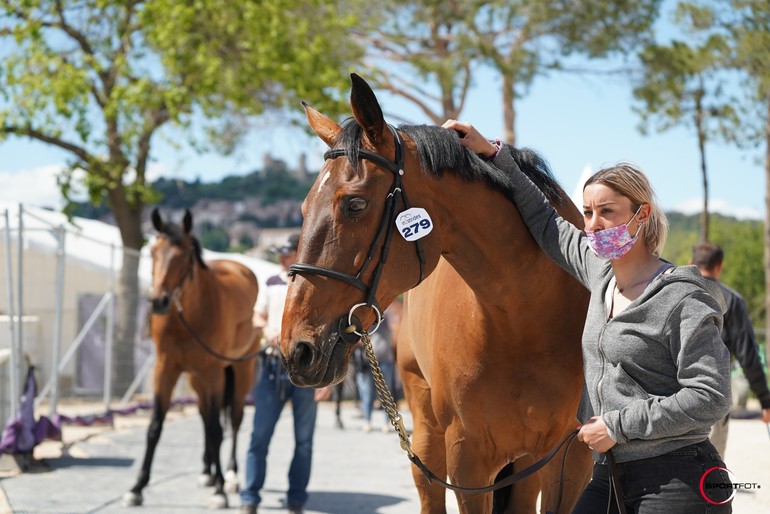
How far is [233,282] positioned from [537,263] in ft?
20.4

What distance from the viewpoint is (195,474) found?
9070 mm

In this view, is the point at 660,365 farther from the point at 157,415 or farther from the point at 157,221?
the point at 157,221

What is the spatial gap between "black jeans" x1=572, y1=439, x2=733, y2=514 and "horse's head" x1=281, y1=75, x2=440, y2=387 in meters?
0.87

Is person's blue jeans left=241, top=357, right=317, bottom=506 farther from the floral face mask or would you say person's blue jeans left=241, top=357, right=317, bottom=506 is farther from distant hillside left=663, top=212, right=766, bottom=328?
distant hillside left=663, top=212, right=766, bottom=328

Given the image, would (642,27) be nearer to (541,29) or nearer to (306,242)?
(541,29)

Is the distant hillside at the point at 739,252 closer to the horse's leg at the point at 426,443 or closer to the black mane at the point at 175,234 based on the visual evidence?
the black mane at the point at 175,234

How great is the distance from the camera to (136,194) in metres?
17.3

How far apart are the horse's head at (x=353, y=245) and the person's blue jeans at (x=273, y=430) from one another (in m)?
3.86

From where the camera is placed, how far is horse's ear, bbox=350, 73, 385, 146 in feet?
9.22

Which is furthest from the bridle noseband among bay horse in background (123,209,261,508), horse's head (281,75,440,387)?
A: bay horse in background (123,209,261,508)

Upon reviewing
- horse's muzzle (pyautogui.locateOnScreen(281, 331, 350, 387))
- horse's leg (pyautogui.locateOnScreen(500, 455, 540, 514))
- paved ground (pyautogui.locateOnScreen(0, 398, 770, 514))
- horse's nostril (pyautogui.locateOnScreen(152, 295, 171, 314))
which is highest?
horse's nostril (pyautogui.locateOnScreen(152, 295, 171, 314))

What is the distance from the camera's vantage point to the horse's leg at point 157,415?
23.7ft

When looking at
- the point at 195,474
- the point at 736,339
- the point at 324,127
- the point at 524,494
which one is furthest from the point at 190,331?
the point at 324,127

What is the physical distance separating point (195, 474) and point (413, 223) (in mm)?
6871
